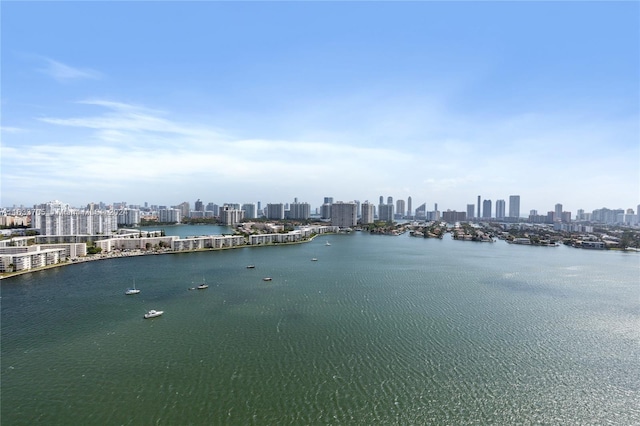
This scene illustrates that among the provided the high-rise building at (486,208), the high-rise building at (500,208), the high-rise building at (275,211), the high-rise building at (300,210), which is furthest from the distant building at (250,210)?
the high-rise building at (500,208)

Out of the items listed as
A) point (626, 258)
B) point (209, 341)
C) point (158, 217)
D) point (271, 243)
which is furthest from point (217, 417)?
point (158, 217)

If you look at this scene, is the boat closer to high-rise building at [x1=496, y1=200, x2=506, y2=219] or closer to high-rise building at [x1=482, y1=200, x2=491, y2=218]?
high-rise building at [x1=482, y1=200, x2=491, y2=218]

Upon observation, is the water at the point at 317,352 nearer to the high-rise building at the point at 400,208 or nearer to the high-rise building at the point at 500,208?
the high-rise building at the point at 500,208

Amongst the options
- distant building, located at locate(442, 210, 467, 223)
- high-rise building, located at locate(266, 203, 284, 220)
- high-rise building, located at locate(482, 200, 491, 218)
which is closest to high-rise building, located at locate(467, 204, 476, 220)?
high-rise building, located at locate(482, 200, 491, 218)

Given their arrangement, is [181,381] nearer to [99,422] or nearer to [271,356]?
[99,422]

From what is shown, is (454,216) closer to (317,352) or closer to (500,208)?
(500,208)
